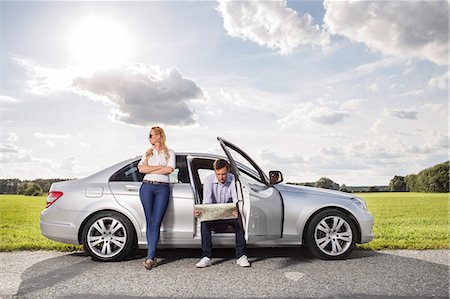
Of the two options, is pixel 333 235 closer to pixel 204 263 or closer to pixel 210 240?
pixel 210 240

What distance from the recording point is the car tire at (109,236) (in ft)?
23.7

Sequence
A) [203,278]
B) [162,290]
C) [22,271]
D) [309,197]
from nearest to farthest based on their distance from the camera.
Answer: [162,290], [203,278], [22,271], [309,197]

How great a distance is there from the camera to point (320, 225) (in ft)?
23.9

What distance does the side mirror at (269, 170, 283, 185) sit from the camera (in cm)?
697

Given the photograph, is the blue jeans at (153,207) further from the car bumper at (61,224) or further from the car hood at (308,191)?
the car hood at (308,191)

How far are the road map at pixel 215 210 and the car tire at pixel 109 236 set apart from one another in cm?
114

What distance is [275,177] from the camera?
22.9 feet

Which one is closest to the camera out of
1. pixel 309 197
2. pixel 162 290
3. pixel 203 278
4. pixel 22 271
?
pixel 162 290

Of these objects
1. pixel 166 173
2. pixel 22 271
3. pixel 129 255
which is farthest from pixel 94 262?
pixel 166 173

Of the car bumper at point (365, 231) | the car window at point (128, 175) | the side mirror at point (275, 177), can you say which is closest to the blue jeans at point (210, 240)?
the side mirror at point (275, 177)

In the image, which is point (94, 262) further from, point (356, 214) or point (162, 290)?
point (356, 214)

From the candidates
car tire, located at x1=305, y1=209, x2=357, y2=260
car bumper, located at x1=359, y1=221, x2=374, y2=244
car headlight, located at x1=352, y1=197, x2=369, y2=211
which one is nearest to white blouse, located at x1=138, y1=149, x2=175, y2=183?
car tire, located at x1=305, y1=209, x2=357, y2=260

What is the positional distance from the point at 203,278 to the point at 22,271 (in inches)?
101

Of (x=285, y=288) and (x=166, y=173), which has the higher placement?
(x=166, y=173)
